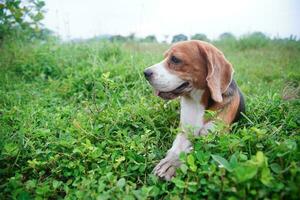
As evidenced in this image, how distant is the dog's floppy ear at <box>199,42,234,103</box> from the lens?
2803 millimetres

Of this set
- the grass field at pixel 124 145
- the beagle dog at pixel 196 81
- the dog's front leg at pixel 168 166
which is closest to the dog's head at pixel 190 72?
the beagle dog at pixel 196 81

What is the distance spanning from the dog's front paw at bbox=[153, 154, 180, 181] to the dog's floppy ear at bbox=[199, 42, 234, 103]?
0.71 metres

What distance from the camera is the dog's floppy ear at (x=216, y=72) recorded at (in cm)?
280

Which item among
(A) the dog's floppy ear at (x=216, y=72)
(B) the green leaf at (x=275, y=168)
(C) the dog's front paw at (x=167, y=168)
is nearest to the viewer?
(B) the green leaf at (x=275, y=168)

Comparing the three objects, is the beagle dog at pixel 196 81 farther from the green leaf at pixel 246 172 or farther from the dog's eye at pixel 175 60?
the green leaf at pixel 246 172

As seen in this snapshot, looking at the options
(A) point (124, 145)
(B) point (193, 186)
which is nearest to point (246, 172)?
(B) point (193, 186)

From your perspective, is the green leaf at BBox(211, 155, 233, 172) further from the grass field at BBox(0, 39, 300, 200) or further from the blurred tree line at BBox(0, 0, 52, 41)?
the blurred tree line at BBox(0, 0, 52, 41)

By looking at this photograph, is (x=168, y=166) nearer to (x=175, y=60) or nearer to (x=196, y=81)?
(x=196, y=81)

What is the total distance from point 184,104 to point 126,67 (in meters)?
1.96

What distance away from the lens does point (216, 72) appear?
287 centimetres

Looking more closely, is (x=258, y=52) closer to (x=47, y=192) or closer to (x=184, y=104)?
(x=184, y=104)

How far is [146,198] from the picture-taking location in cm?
204

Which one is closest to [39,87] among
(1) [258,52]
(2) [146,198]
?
(2) [146,198]

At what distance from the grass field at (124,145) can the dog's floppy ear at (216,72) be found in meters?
0.39
